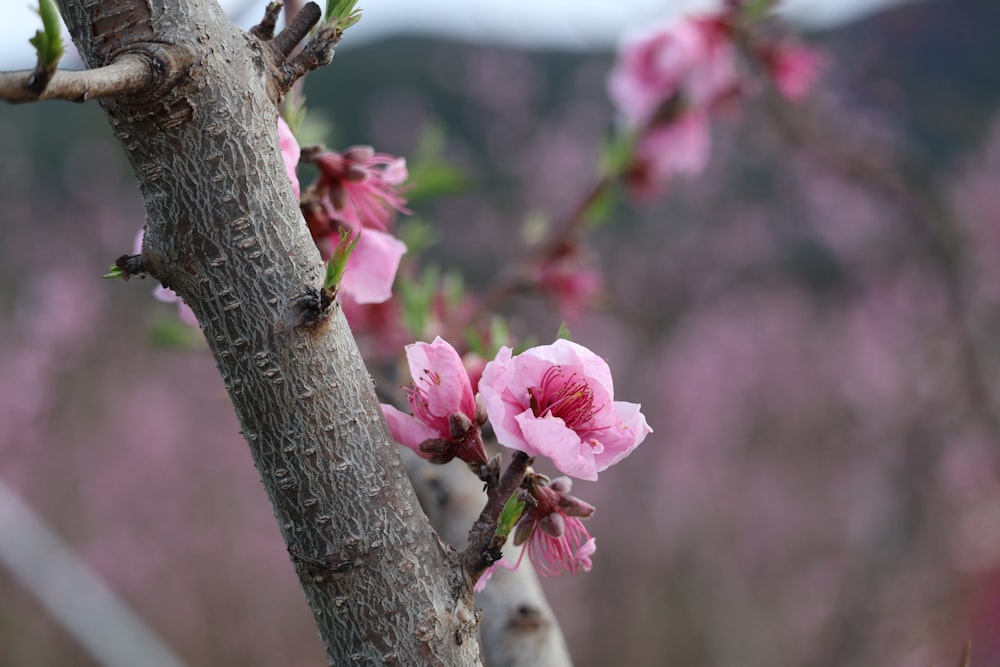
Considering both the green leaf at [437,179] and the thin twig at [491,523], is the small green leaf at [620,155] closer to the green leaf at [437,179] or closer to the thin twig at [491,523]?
the green leaf at [437,179]

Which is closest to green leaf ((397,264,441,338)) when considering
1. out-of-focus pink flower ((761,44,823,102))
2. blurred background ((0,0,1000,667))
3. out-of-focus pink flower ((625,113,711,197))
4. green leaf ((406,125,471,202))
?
green leaf ((406,125,471,202))

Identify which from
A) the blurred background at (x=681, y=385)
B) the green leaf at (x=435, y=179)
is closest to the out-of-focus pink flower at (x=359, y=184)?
the green leaf at (x=435, y=179)

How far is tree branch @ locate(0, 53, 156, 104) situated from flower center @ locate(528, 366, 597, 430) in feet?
1.08

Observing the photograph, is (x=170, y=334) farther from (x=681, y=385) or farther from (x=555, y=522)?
(x=681, y=385)

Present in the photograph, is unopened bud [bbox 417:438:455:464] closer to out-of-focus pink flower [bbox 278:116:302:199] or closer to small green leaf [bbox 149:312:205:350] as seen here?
out-of-focus pink flower [bbox 278:116:302:199]

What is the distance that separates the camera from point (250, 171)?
0.56 m

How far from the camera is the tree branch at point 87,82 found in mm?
430

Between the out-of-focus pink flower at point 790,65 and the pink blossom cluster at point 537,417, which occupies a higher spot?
the out-of-focus pink flower at point 790,65

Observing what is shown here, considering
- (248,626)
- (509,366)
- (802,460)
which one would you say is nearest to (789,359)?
(802,460)

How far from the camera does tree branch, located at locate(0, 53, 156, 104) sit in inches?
16.9

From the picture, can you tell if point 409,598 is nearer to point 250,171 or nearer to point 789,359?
point 250,171

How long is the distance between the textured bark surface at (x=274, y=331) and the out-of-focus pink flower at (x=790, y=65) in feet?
4.58

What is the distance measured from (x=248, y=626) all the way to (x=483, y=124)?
6.42m

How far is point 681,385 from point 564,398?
828 cm
